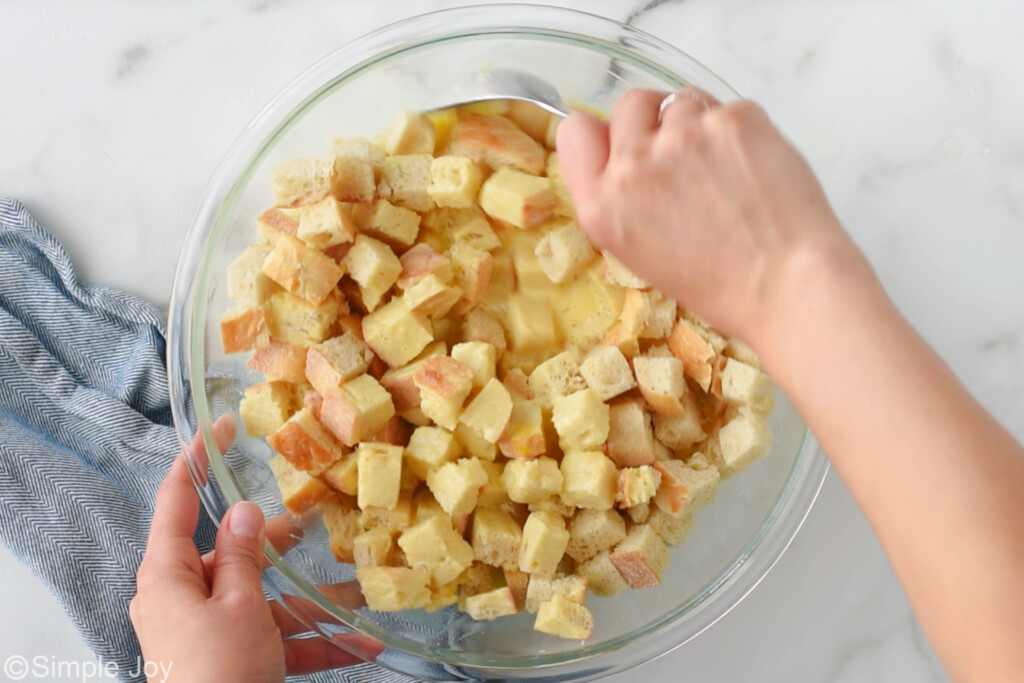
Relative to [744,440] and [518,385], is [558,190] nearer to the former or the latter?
[518,385]

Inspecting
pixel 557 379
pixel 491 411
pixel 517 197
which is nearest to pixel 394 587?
pixel 491 411

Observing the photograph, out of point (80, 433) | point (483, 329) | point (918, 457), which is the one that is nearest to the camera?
point (918, 457)

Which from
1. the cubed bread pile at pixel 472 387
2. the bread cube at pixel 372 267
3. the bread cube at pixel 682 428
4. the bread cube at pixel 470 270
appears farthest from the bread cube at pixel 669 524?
the bread cube at pixel 372 267

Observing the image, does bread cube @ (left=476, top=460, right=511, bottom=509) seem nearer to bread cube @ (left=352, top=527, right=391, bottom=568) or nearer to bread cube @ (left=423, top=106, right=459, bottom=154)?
bread cube @ (left=352, top=527, right=391, bottom=568)

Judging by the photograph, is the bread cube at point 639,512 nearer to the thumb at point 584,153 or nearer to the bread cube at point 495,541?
the bread cube at point 495,541

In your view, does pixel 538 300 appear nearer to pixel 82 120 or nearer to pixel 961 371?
pixel 961 371

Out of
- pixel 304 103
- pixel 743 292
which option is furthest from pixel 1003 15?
pixel 304 103
